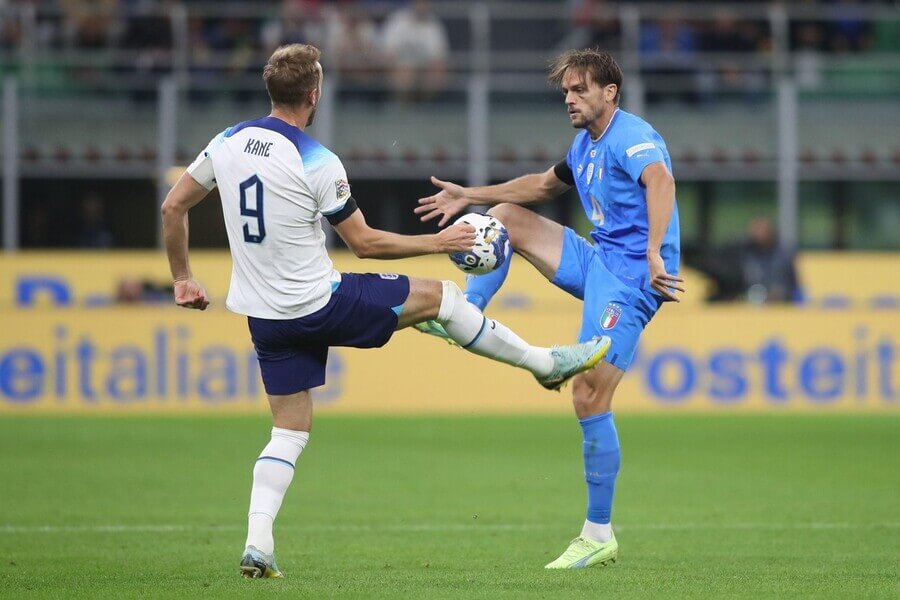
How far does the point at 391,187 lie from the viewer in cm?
2008

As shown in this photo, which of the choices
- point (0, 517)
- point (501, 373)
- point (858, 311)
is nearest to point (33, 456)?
point (0, 517)

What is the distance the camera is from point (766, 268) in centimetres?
1966

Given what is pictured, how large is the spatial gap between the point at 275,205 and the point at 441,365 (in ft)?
37.6

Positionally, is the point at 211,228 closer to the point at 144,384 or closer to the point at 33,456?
the point at 144,384

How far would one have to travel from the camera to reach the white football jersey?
672 centimetres

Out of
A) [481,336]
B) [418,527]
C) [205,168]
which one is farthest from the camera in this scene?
[418,527]

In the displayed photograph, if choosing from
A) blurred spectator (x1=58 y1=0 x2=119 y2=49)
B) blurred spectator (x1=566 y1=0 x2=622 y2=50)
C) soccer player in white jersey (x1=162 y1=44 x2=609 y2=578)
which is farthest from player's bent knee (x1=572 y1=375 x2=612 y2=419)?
blurred spectator (x1=58 y1=0 x2=119 y2=49)

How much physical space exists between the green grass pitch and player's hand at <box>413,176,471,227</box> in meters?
1.71

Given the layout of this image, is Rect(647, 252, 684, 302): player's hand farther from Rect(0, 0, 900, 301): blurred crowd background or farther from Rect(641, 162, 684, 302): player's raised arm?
Rect(0, 0, 900, 301): blurred crowd background

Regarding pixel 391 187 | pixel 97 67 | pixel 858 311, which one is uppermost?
pixel 97 67

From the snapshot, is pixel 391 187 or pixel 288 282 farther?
pixel 391 187

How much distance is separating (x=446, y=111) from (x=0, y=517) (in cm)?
1137

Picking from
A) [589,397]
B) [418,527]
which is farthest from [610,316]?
[418,527]

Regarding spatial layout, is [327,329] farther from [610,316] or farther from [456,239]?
[610,316]
